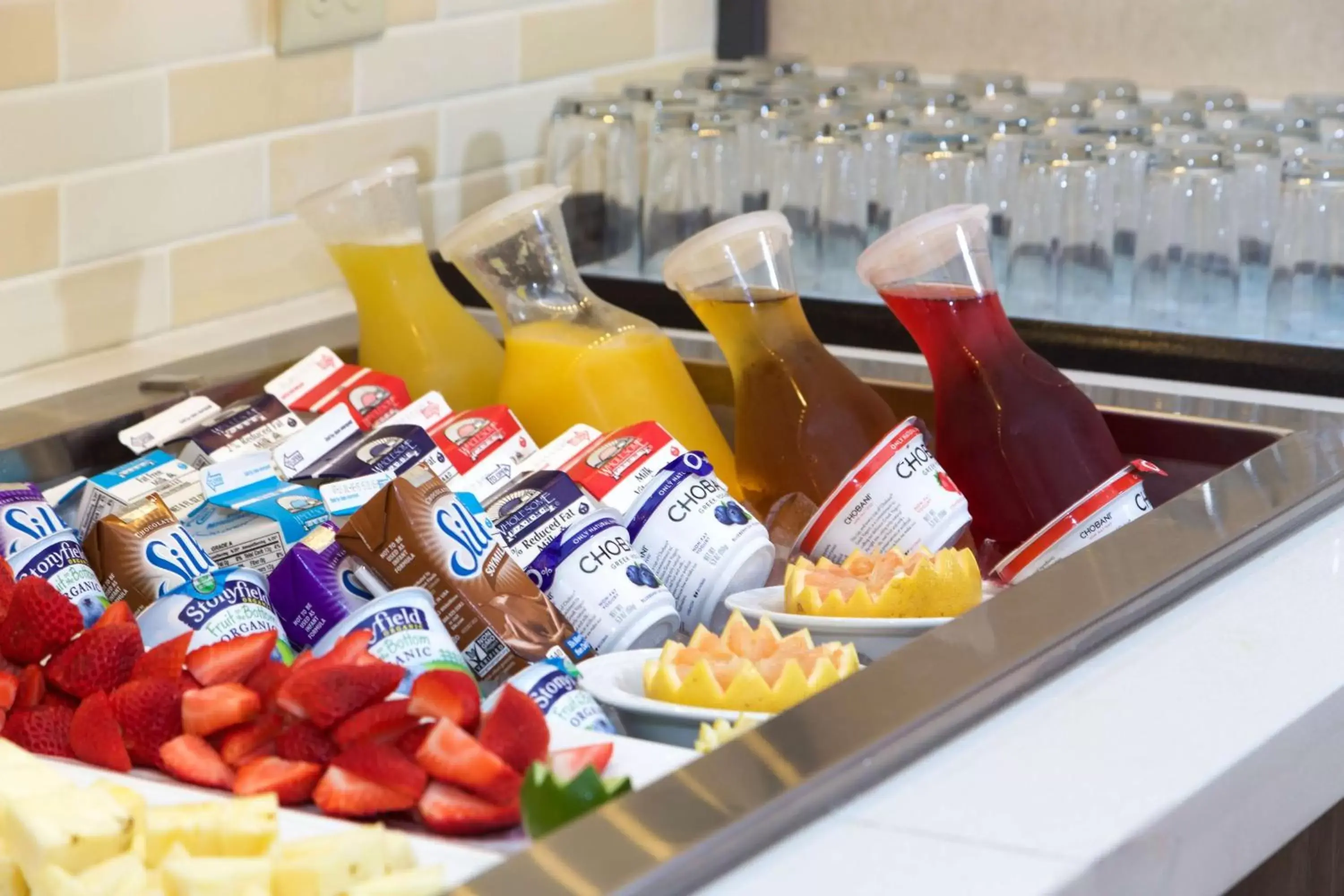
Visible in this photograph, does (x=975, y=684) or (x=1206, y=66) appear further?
(x=1206, y=66)

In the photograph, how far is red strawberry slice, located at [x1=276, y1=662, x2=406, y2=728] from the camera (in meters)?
0.80

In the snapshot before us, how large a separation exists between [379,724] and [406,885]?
14 centimetres

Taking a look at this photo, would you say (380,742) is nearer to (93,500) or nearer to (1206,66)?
(93,500)

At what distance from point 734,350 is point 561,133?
1.49ft

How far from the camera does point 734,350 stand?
130cm

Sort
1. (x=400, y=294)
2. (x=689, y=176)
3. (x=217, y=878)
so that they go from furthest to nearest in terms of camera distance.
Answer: (x=689, y=176) < (x=400, y=294) < (x=217, y=878)

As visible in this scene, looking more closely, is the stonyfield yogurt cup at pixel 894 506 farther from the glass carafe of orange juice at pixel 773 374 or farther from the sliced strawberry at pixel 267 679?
the sliced strawberry at pixel 267 679

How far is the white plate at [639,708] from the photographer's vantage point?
896mm

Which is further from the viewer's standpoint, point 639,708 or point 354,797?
point 639,708

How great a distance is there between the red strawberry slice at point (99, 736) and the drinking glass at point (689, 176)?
860mm

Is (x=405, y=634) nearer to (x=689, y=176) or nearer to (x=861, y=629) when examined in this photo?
(x=861, y=629)

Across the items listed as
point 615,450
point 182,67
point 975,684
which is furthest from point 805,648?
point 182,67

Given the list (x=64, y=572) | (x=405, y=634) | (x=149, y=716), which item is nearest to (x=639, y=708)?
(x=405, y=634)

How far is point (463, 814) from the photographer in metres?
0.76
